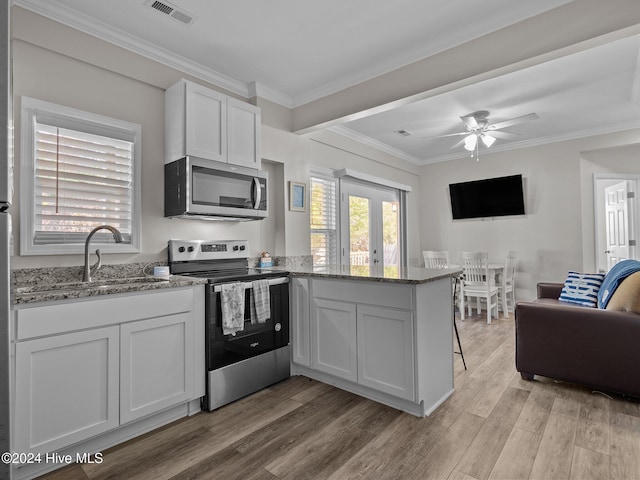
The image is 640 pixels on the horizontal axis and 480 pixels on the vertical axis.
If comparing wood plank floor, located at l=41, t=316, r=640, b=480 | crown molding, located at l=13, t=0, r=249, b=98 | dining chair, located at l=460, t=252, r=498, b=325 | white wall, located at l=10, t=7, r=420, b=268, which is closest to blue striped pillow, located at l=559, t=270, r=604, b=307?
wood plank floor, located at l=41, t=316, r=640, b=480

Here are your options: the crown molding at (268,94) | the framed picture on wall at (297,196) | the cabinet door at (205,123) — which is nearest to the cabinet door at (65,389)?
the cabinet door at (205,123)

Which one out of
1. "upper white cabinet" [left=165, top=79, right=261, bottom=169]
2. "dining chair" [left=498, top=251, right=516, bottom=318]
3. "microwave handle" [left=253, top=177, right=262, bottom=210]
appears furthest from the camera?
"dining chair" [left=498, top=251, right=516, bottom=318]

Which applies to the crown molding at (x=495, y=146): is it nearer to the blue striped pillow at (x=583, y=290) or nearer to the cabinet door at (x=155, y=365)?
the blue striped pillow at (x=583, y=290)

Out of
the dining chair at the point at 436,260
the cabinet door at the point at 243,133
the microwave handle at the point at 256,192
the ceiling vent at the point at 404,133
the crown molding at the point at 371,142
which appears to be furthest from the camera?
the dining chair at the point at 436,260

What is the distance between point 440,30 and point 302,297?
2.26 metres

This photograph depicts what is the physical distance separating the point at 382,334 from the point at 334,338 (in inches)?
17.2

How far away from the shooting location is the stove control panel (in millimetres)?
2857

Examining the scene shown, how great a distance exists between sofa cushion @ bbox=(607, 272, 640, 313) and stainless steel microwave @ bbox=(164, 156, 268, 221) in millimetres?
2755

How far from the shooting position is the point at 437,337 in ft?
8.09

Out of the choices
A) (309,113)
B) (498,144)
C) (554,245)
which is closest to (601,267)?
(554,245)

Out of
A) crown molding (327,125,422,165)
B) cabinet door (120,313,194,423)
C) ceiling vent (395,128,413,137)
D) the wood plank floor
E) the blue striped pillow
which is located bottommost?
the wood plank floor

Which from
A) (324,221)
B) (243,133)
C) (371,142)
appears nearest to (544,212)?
(371,142)

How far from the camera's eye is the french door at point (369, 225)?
4836 mm

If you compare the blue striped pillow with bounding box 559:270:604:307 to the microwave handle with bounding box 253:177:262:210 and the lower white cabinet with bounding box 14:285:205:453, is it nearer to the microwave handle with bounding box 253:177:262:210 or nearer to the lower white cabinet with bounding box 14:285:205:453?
the microwave handle with bounding box 253:177:262:210
